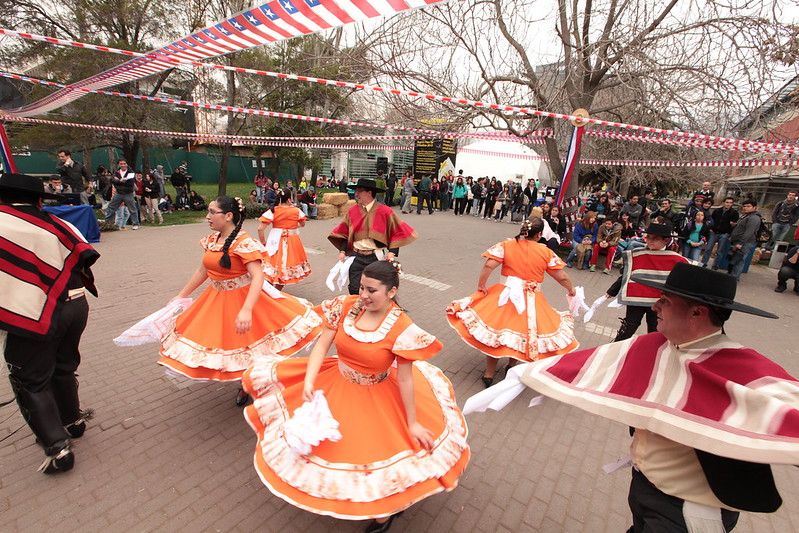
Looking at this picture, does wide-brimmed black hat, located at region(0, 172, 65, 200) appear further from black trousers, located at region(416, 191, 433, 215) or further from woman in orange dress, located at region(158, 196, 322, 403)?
black trousers, located at region(416, 191, 433, 215)

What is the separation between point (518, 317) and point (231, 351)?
116 inches

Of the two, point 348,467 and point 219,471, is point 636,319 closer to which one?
point 348,467

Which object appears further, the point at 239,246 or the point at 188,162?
the point at 188,162

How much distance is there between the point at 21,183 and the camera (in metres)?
2.54

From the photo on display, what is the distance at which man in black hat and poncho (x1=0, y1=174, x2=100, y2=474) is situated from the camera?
2496mm

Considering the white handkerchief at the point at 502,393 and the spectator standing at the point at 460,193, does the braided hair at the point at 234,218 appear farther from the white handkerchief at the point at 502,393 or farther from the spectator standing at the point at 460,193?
the spectator standing at the point at 460,193

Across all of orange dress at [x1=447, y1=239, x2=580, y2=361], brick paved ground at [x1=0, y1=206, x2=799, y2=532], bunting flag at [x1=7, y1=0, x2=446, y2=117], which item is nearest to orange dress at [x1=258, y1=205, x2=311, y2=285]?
brick paved ground at [x1=0, y1=206, x2=799, y2=532]

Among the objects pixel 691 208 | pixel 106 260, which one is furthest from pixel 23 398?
pixel 691 208

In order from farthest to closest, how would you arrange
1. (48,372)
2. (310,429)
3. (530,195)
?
(530,195), (48,372), (310,429)

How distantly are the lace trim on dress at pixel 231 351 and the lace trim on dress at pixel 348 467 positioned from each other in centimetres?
74

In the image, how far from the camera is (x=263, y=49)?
16578 millimetres

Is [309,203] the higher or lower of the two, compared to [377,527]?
higher

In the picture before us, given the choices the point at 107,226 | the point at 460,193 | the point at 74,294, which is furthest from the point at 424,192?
the point at 74,294

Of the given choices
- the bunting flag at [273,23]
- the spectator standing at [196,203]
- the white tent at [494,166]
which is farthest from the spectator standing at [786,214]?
the spectator standing at [196,203]
